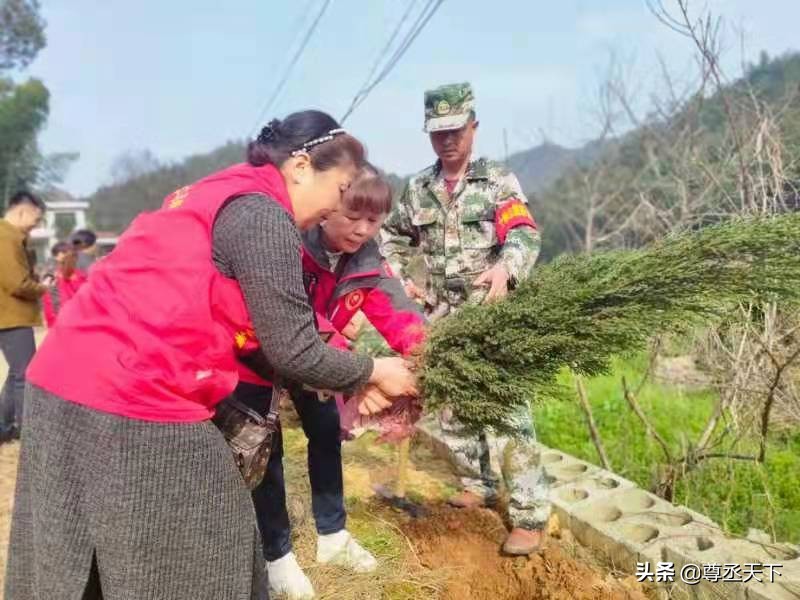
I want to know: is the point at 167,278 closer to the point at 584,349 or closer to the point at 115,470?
the point at 115,470

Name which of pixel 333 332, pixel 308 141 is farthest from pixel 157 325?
pixel 333 332

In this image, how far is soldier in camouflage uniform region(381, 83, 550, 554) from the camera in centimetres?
286

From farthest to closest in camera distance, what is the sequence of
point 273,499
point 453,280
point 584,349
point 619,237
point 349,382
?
1. point 619,237
2. point 453,280
3. point 273,499
4. point 584,349
5. point 349,382

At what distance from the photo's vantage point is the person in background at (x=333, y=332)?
7.04ft

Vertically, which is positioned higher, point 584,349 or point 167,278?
point 167,278

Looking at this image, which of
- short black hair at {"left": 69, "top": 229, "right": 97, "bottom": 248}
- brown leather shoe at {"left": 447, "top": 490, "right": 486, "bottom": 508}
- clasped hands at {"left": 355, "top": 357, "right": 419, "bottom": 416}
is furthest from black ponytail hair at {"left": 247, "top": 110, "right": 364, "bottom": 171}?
short black hair at {"left": 69, "top": 229, "right": 97, "bottom": 248}

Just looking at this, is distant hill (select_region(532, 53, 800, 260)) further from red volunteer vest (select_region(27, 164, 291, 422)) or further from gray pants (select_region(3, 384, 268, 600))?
gray pants (select_region(3, 384, 268, 600))

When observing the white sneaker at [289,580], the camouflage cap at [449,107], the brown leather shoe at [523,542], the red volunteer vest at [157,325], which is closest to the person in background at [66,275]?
the camouflage cap at [449,107]

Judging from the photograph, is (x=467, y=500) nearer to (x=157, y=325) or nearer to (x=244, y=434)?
(x=244, y=434)

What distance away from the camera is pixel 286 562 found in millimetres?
2555

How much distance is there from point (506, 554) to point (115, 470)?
6.12ft

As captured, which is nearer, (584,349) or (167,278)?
(167,278)

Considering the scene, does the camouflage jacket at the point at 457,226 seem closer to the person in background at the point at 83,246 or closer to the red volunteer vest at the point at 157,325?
the red volunteer vest at the point at 157,325

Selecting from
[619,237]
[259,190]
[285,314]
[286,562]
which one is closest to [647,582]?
[286,562]
